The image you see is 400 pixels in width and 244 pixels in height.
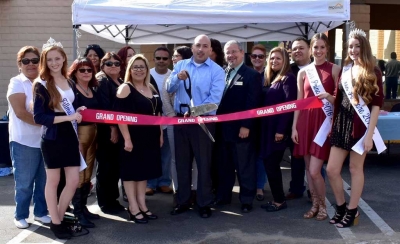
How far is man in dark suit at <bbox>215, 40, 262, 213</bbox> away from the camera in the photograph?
586 cm

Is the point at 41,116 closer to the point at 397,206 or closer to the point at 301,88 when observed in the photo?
the point at 301,88

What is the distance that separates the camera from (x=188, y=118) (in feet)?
18.7

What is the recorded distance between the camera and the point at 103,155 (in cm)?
582

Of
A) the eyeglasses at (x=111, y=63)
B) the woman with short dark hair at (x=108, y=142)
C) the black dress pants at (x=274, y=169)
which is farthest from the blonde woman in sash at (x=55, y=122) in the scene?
the black dress pants at (x=274, y=169)

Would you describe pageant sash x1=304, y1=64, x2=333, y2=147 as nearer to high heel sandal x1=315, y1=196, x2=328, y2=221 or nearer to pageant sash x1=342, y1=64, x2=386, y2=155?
pageant sash x1=342, y1=64, x2=386, y2=155

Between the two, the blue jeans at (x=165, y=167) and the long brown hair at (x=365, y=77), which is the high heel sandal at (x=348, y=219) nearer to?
the long brown hair at (x=365, y=77)

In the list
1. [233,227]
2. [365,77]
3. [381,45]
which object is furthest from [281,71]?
[381,45]

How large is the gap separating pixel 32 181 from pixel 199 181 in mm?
1775

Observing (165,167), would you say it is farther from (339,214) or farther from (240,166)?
(339,214)

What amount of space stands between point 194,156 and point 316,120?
1.39 m

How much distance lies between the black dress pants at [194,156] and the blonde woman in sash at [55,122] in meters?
1.26

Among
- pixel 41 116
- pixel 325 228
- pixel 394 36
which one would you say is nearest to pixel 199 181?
pixel 325 228

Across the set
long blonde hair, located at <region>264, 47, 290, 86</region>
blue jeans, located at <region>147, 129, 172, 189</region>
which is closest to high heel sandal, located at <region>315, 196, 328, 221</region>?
long blonde hair, located at <region>264, 47, 290, 86</region>

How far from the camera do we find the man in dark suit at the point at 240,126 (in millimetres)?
5859
